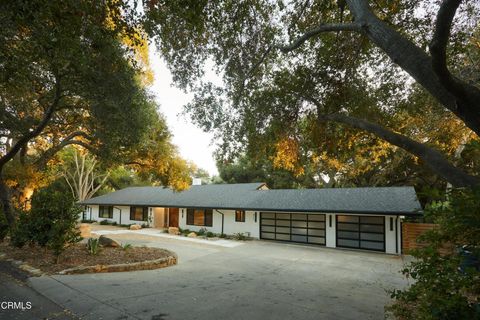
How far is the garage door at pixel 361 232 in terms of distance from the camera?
17547 millimetres

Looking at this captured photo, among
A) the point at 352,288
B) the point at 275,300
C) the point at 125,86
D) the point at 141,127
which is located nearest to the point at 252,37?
the point at 125,86

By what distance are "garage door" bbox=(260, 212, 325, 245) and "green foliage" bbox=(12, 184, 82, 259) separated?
1379 centimetres

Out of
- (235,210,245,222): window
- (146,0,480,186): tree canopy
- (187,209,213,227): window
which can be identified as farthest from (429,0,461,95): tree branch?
(187,209,213,227): window

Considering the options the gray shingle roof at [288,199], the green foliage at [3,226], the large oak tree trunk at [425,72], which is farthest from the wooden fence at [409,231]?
the green foliage at [3,226]

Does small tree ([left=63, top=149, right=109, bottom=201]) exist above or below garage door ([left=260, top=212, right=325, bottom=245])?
above

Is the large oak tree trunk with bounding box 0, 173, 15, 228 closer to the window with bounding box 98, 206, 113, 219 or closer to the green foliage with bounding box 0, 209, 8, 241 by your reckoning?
the green foliage with bounding box 0, 209, 8, 241

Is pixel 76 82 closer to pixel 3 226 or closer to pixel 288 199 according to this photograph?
pixel 3 226

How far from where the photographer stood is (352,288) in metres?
9.42

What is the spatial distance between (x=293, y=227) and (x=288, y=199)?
2059mm

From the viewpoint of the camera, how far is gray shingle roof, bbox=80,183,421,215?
17359mm

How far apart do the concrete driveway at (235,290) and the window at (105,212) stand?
21.0 metres

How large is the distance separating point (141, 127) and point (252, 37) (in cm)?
586

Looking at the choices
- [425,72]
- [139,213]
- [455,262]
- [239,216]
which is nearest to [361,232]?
[239,216]

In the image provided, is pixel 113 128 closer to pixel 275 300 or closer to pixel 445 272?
pixel 275 300
